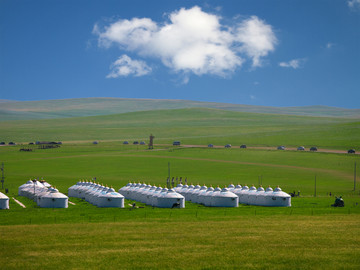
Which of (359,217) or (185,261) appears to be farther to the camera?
(359,217)

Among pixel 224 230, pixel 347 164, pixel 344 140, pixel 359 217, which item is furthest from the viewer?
pixel 344 140

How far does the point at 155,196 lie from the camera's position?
8569 cm

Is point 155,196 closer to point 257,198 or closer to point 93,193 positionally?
point 93,193

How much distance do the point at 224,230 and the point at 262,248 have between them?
952cm

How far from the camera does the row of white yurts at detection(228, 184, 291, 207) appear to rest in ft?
282

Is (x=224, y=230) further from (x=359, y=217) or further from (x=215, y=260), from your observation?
(x=359, y=217)

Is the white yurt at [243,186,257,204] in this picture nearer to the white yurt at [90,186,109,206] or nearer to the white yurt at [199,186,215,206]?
the white yurt at [199,186,215,206]

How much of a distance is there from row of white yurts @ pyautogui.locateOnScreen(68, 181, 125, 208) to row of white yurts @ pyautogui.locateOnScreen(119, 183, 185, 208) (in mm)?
5061

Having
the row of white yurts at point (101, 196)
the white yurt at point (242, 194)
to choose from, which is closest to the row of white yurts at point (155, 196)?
the row of white yurts at point (101, 196)

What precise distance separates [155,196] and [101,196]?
8.08 m

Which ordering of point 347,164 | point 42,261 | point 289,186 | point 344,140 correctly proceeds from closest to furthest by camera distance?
point 42,261 < point 289,186 < point 347,164 < point 344,140

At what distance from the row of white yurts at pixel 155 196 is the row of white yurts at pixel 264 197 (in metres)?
12.6

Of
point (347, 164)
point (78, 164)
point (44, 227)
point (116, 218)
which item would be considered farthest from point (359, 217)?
point (78, 164)

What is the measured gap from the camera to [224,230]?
2266 inches
